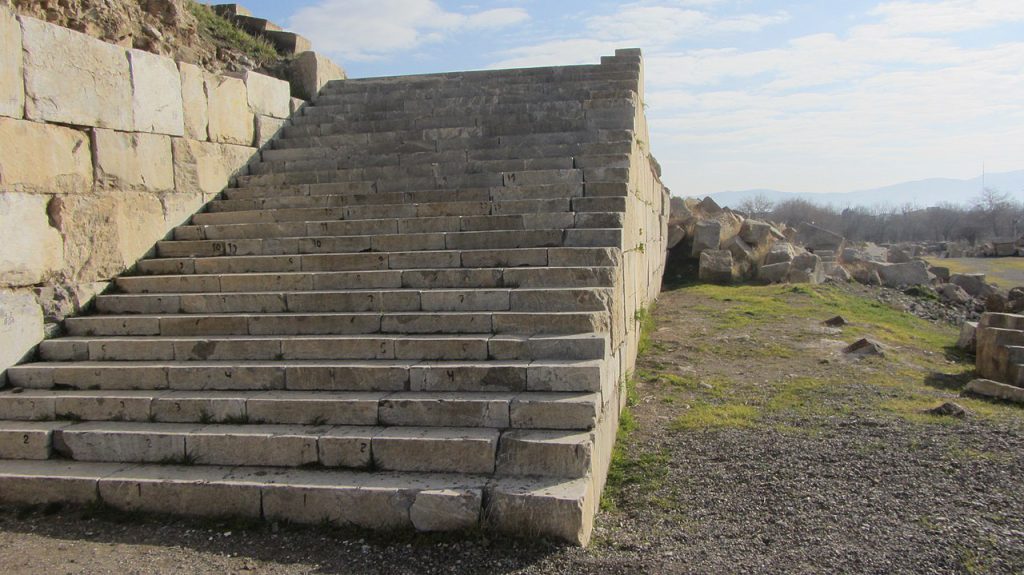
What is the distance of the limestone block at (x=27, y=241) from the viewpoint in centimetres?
590

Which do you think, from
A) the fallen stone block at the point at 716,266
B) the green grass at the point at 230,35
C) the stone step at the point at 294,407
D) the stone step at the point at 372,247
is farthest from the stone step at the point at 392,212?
the fallen stone block at the point at 716,266

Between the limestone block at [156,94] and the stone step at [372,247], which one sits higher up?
the limestone block at [156,94]

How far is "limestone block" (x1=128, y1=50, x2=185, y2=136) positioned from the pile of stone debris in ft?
36.7

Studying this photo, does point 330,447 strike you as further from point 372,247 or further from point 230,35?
point 230,35

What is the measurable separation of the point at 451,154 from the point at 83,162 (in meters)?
4.17

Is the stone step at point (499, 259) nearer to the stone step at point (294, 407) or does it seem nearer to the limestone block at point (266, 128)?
the stone step at point (294, 407)

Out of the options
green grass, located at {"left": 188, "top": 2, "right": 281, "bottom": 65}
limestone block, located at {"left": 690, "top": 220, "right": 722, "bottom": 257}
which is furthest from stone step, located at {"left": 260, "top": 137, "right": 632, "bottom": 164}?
limestone block, located at {"left": 690, "top": 220, "right": 722, "bottom": 257}

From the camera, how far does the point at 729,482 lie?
4867 mm

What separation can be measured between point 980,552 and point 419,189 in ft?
21.2

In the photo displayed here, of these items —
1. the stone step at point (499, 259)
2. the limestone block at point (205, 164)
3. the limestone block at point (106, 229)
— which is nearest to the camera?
the stone step at point (499, 259)

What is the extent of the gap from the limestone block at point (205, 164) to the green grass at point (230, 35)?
266cm

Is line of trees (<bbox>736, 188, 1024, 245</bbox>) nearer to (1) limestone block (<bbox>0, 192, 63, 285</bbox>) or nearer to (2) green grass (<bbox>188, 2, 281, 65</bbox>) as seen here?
(2) green grass (<bbox>188, 2, 281, 65</bbox>)

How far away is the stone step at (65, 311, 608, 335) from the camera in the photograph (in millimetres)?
5480

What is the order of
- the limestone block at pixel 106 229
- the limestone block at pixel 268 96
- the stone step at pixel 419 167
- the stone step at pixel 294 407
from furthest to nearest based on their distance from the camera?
the limestone block at pixel 268 96 < the stone step at pixel 419 167 < the limestone block at pixel 106 229 < the stone step at pixel 294 407
